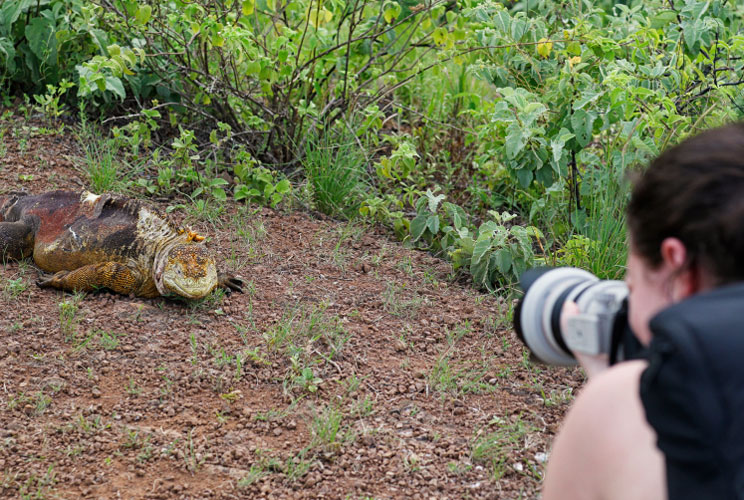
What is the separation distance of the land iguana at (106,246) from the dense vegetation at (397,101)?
1.95ft

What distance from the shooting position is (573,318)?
1.71 metres

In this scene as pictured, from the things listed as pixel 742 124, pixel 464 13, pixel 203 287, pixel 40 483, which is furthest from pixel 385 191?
pixel 742 124

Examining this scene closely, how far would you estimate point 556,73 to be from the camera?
4879mm

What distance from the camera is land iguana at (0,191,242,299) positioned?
3988 mm

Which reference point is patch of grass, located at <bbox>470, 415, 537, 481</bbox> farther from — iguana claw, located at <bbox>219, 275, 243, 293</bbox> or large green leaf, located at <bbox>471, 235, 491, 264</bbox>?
iguana claw, located at <bbox>219, 275, 243, 293</bbox>

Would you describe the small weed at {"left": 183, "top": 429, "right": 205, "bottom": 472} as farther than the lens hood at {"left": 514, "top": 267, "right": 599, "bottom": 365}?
Yes

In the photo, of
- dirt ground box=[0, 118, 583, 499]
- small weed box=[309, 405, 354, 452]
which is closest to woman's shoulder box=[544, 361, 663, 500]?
dirt ground box=[0, 118, 583, 499]

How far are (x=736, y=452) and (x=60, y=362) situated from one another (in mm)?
2928

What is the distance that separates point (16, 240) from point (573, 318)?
3.48m

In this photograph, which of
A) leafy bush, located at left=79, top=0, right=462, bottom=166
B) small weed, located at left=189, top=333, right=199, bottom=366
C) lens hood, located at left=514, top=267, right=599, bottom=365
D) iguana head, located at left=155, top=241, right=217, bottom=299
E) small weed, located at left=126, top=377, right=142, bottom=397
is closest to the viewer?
lens hood, located at left=514, top=267, right=599, bottom=365

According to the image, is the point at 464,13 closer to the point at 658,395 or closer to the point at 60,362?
→ the point at 60,362

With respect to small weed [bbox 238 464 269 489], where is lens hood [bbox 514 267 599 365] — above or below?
above

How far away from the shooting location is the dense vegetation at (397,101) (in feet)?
14.3

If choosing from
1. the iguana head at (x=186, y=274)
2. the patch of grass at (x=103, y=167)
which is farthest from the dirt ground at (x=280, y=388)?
the patch of grass at (x=103, y=167)
